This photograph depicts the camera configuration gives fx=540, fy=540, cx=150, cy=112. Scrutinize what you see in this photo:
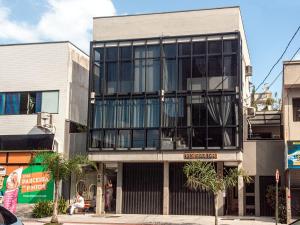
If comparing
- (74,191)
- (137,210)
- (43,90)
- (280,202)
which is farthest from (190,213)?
(43,90)

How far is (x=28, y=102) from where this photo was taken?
3303cm

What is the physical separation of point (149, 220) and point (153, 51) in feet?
31.4

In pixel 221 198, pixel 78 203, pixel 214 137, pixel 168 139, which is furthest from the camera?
pixel 78 203

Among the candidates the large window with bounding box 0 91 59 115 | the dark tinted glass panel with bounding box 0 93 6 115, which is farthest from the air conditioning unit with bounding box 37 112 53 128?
the dark tinted glass panel with bounding box 0 93 6 115

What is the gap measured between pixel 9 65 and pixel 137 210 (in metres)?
12.1

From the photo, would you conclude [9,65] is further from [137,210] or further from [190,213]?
[190,213]

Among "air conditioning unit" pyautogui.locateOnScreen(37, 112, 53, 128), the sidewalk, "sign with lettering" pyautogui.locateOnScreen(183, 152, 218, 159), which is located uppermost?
"air conditioning unit" pyautogui.locateOnScreen(37, 112, 53, 128)

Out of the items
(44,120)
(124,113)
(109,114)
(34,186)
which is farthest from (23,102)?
(124,113)

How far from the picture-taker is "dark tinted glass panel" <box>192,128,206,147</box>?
29.1m

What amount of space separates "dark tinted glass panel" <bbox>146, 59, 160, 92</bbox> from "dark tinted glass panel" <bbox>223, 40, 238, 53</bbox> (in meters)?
3.82

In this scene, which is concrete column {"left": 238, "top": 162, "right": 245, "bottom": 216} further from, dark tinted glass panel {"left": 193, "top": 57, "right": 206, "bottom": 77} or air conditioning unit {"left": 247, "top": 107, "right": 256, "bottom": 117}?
dark tinted glass panel {"left": 193, "top": 57, "right": 206, "bottom": 77}

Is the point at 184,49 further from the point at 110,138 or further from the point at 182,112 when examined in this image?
the point at 110,138

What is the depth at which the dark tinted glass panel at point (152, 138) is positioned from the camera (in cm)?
2962

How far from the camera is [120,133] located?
3031cm
